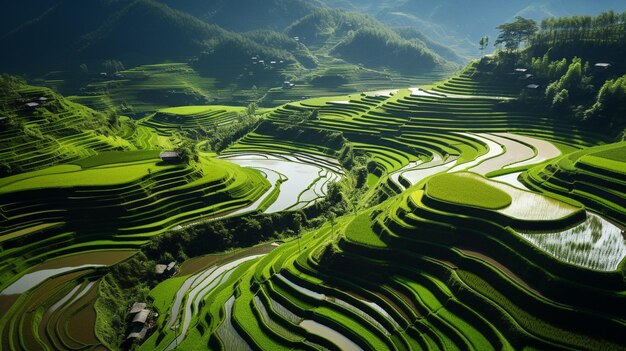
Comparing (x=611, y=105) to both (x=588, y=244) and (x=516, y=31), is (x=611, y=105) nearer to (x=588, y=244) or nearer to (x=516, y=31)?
(x=516, y=31)

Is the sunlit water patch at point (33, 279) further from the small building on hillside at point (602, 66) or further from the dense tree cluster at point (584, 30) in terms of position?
the dense tree cluster at point (584, 30)

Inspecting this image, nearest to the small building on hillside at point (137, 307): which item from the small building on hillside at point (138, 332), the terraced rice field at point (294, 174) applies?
the small building on hillside at point (138, 332)

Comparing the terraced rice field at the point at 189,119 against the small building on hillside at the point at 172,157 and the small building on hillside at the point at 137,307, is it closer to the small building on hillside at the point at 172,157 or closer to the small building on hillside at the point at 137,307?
the small building on hillside at the point at 172,157

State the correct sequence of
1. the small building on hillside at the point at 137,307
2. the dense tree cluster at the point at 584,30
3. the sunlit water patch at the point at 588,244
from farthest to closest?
the dense tree cluster at the point at 584,30 → the small building on hillside at the point at 137,307 → the sunlit water patch at the point at 588,244

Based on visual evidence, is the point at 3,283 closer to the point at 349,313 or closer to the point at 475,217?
the point at 349,313

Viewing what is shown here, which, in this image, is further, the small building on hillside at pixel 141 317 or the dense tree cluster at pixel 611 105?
the dense tree cluster at pixel 611 105

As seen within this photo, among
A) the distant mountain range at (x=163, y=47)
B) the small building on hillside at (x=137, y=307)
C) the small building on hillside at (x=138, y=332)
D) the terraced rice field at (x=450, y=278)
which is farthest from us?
the distant mountain range at (x=163, y=47)

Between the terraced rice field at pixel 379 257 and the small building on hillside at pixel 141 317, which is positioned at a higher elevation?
the terraced rice field at pixel 379 257

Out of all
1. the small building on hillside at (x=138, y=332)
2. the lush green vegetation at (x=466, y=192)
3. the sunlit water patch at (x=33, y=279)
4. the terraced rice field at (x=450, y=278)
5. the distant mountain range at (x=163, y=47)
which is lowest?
the small building on hillside at (x=138, y=332)

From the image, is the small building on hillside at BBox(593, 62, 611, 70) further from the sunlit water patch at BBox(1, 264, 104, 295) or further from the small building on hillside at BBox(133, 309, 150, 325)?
the sunlit water patch at BBox(1, 264, 104, 295)

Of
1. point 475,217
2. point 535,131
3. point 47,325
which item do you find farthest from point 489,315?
point 535,131
